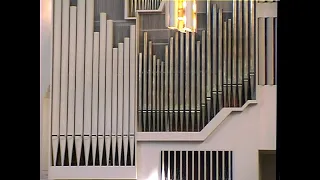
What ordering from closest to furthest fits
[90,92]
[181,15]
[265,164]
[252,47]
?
1. [181,15]
2. [265,164]
3. [252,47]
4. [90,92]

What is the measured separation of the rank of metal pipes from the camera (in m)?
5.34

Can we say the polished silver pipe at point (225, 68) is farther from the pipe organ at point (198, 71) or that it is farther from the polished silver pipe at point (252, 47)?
the polished silver pipe at point (252, 47)

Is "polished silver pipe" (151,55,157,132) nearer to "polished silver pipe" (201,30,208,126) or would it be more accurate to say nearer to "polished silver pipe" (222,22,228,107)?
"polished silver pipe" (201,30,208,126)

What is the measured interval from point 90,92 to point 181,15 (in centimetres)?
124

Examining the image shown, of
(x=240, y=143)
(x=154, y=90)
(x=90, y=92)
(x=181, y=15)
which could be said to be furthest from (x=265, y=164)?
(x=90, y=92)

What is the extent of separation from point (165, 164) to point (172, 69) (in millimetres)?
811

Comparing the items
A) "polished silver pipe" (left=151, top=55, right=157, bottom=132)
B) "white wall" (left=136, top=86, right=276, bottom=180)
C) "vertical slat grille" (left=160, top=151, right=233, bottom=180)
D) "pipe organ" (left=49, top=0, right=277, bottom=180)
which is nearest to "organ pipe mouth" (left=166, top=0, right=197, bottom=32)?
"pipe organ" (left=49, top=0, right=277, bottom=180)

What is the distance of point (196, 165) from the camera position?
17.1 ft

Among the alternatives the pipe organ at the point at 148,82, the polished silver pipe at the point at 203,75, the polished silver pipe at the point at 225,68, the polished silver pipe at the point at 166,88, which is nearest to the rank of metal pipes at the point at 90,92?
the pipe organ at the point at 148,82

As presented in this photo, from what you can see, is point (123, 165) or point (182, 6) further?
point (123, 165)

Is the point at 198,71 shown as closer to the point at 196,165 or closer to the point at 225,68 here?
the point at 225,68
